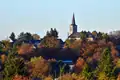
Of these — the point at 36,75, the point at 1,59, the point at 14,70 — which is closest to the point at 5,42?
the point at 1,59

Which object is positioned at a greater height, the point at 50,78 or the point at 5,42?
the point at 5,42

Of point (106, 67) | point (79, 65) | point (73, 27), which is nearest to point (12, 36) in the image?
point (73, 27)

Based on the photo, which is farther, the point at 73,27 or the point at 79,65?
the point at 73,27

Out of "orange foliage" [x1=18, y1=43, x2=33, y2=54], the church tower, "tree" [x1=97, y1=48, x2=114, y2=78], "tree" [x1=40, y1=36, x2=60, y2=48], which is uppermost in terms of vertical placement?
the church tower

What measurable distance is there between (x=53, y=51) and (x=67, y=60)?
337cm

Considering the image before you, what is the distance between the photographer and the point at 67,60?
5712 cm

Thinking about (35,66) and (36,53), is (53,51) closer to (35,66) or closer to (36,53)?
(36,53)

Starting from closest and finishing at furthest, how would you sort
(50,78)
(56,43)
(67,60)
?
(50,78), (67,60), (56,43)

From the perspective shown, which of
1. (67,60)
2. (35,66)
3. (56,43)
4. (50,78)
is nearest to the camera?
(50,78)

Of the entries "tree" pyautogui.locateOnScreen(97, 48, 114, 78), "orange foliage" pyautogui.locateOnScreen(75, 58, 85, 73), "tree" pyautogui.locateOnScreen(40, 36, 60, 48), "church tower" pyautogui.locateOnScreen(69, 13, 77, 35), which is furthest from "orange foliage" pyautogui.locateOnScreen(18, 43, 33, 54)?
"church tower" pyautogui.locateOnScreen(69, 13, 77, 35)

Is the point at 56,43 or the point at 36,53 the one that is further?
the point at 56,43

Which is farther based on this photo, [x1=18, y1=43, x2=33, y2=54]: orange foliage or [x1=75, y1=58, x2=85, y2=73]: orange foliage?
[x1=18, y1=43, x2=33, y2=54]: orange foliage

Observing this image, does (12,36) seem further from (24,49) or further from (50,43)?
(24,49)

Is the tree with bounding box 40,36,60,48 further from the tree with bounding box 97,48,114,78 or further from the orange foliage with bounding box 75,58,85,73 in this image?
the tree with bounding box 97,48,114,78
